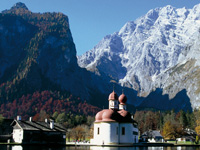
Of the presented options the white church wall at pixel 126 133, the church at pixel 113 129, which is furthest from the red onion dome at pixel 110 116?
the white church wall at pixel 126 133

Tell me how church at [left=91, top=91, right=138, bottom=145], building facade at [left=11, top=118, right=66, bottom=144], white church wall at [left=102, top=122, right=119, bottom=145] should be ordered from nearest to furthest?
1. building facade at [left=11, top=118, right=66, bottom=144]
2. white church wall at [left=102, top=122, right=119, bottom=145]
3. church at [left=91, top=91, right=138, bottom=145]

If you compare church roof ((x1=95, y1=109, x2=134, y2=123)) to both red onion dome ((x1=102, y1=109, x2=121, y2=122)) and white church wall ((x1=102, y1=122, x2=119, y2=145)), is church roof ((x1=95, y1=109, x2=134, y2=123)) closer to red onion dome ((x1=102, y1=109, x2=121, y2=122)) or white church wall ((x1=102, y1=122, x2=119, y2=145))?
red onion dome ((x1=102, y1=109, x2=121, y2=122))

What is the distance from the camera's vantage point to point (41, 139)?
7569 cm

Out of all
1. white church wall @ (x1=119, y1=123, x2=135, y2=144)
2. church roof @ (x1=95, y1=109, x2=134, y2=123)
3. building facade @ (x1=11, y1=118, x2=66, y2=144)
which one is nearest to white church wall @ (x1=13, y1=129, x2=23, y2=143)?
building facade @ (x1=11, y1=118, x2=66, y2=144)

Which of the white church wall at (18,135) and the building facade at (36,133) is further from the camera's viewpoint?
the white church wall at (18,135)

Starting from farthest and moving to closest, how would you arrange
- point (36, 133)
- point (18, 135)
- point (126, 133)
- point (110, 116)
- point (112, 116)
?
point (126, 133) < point (112, 116) < point (110, 116) < point (36, 133) < point (18, 135)

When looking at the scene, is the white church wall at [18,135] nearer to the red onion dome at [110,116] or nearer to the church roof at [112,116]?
the church roof at [112,116]

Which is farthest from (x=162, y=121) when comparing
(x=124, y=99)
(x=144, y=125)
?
(x=124, y=99)

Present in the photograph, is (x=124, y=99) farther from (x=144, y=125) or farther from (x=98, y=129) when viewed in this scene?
(x=144, y=125)

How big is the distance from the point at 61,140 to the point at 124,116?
59.7 ft

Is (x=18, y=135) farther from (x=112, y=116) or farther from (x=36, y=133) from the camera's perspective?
(x=112, y=116)

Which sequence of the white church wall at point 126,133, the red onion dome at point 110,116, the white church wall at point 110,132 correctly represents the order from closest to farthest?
1. the white church wall at point 110,132
2. the red onion dome at point 110,116
3. the white church wall at point 126,133

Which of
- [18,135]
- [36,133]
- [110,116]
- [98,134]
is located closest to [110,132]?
[98,134]

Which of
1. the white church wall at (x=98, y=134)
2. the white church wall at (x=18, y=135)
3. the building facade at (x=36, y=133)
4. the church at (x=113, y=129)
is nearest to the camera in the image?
the building facade at (x=36, y=133)
